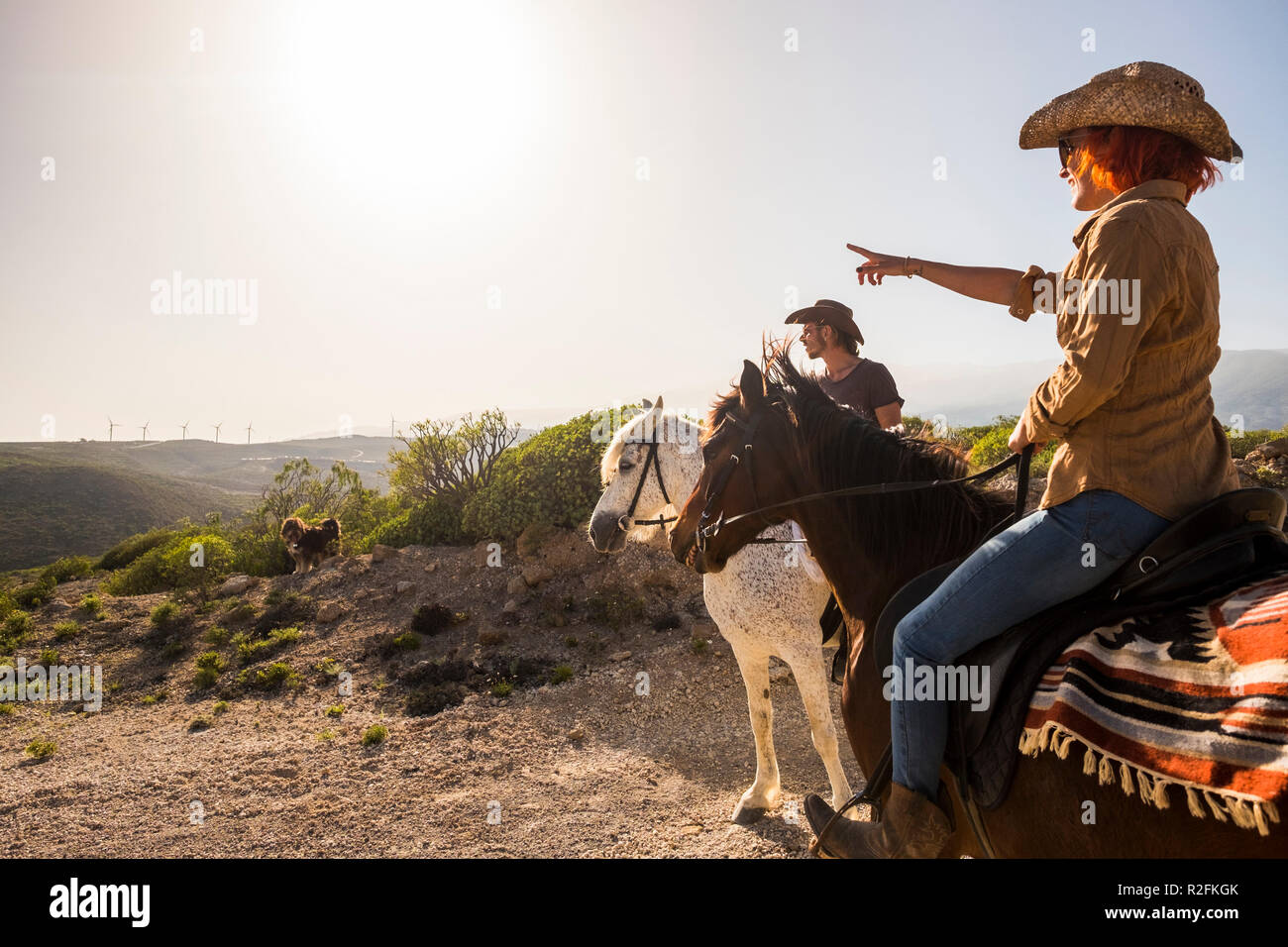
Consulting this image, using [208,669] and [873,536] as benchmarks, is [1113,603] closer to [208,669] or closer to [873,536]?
[873,536]

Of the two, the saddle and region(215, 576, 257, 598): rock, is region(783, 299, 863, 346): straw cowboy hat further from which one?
region(215, 576, 257, 598): rock

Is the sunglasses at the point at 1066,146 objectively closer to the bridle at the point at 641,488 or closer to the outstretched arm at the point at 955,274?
the outstretched arm at the point at 955,274

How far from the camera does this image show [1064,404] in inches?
74.4

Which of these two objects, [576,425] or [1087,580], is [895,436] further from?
[576,425]

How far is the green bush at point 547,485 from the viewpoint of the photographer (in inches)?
416

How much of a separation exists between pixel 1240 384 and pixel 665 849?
103687mm

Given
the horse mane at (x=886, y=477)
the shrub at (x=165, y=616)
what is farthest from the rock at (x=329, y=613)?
the horse mane at (x=886, y=477)

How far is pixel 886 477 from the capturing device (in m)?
2.87

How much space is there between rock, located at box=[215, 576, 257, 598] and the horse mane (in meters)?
12.9

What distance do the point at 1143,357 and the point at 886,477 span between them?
1134mm

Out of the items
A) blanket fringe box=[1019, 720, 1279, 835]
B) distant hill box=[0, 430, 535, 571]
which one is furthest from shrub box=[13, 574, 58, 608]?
blanket fringe box=[1019, 720, 1279, 835]

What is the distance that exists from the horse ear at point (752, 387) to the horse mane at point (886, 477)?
116 mm
